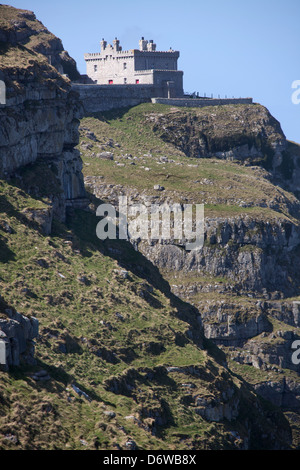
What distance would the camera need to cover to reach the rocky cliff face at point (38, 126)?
129500 millimetres

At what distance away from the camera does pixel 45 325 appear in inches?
4419

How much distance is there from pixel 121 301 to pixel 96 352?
36.6 ft

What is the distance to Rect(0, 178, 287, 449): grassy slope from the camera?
9731 centimetres

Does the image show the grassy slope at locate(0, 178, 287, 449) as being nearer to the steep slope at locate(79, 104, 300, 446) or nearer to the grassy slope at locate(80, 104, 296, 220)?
the steep slope at locate(79, 104, 300, 446)

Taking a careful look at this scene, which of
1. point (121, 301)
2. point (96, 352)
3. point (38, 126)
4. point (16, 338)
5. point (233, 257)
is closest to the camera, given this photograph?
point (16, 338)

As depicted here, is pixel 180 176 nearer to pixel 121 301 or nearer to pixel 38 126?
pixel 38 126

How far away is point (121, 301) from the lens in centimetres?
12481

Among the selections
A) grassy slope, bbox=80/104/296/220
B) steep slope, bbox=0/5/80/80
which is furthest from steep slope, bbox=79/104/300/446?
steep slope, bbox=0/5/80/80

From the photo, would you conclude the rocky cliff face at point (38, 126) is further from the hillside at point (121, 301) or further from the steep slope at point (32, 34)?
the steep slope at point (32, 34)

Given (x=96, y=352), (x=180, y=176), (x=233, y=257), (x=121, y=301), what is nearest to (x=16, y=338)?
(x=96, y=352)

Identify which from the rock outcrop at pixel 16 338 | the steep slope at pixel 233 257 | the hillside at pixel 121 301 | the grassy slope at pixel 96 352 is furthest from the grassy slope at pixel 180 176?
the rock outcrop at pixel 16 338

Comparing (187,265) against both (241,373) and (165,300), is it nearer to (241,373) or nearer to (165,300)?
(241,373)

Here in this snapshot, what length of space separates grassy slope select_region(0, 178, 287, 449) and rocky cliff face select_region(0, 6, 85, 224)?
3506mm

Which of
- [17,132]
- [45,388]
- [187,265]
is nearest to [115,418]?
[45,388]
